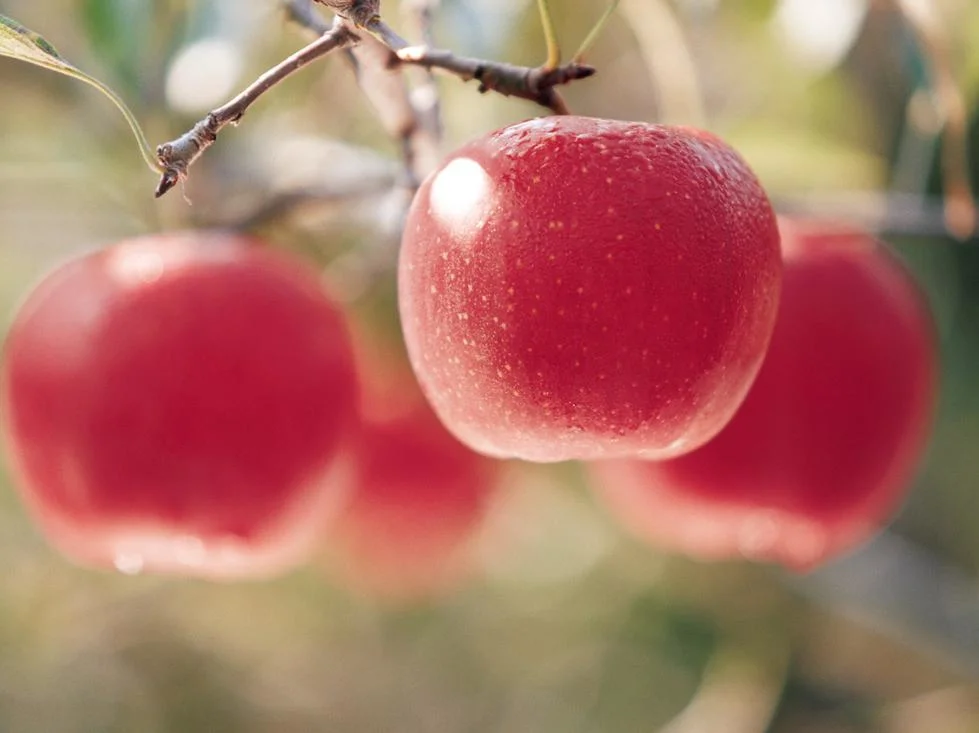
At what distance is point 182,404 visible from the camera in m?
0.62

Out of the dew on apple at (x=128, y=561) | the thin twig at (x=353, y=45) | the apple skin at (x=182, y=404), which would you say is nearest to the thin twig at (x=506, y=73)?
the thin twig at (x=353, y=45)

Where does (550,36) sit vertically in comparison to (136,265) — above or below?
above

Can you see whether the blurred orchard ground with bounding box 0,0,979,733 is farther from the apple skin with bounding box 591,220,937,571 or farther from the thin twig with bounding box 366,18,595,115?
the thin twig with bounding box 366,18,595,115

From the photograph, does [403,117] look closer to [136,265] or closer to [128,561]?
[136,265]

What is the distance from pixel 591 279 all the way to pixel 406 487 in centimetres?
60

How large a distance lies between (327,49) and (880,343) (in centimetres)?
42

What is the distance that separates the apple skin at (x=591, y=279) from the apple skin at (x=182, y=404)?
8.7 inches

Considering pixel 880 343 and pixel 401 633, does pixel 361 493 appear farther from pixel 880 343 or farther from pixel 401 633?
pixel 401 633

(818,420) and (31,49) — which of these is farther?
(818,420)

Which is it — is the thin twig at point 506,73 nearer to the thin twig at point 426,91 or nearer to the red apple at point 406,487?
the thin twig at point 426,91

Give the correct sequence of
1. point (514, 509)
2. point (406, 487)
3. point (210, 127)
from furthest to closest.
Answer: point (514, 509), point (406, 487), point (210, 127)

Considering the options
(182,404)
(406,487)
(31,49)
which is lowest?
(406,487)

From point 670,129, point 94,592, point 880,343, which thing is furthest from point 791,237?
point 94,592

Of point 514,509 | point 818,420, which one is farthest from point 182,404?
point 514,509
